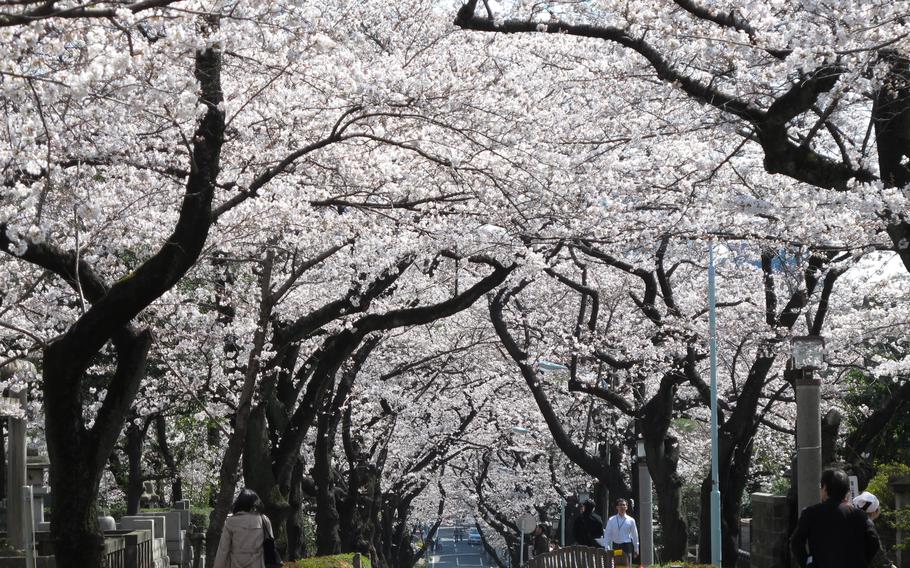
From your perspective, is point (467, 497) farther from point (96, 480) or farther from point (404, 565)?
point (96, 480)

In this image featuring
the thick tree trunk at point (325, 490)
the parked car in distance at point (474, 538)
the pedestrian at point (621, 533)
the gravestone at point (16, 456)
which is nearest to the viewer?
the gravestone at point (16, 456)

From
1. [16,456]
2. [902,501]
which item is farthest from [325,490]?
[902,501]

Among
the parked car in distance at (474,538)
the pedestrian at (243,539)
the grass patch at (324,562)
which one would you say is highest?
the pedestrian at (243,539)

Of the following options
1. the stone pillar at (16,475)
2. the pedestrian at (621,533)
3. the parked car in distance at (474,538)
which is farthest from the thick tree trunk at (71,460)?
the parked car in distance at (474,538)

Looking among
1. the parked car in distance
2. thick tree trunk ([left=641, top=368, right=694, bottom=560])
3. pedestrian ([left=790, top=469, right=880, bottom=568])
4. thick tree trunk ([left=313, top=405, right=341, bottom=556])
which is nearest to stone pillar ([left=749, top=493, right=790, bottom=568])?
thick tree trunk ([left=641, top=368, right=694, bottom=560])

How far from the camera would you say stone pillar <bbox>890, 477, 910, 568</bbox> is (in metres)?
14.7

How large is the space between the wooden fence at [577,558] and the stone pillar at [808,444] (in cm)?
357

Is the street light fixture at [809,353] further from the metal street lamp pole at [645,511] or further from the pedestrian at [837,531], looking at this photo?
the metal street lamp pole at [645,511]

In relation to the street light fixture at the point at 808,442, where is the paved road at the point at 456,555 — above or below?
below

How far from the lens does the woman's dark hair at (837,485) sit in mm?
7762

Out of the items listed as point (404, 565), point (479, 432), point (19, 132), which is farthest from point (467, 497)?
point (19, 132)

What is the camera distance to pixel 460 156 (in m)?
11.3

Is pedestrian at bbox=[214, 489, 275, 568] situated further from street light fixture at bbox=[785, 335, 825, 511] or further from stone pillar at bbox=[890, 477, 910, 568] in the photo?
stone pillar at bbox=[890, 477, 910, 568]

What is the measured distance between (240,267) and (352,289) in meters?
3.16
